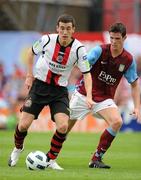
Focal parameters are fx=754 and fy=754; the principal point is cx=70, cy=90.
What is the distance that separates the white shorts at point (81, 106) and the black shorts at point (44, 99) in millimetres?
965

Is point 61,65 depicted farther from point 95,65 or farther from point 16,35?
point 16,35

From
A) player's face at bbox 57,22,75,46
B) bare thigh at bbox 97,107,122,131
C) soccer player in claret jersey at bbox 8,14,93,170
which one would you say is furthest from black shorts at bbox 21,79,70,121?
bare thigh at bbox 97,107,122,131

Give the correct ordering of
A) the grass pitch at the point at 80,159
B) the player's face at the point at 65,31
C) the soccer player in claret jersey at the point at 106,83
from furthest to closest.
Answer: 1. the soccer player in claret jersey at the point at 106,83
2. the player's face at the point at 65,31
3. the grass pitch at the point at 80,159

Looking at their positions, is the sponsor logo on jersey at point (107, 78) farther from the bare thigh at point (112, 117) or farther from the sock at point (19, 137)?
the sock at point (19, 137)

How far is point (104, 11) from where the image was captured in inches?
1185

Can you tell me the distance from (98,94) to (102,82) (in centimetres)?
21

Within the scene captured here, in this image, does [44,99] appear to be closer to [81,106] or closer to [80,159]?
[81,106]

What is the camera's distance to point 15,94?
25766 mm

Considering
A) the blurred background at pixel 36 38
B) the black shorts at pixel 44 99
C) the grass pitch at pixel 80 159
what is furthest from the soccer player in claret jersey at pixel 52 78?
the blurred background at pixel 36 38

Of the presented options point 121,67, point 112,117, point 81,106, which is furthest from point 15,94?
point 112,117

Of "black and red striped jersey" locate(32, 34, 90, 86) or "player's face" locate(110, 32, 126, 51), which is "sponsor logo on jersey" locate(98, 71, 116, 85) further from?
"black and red striped jersey" locate(32, 34, 90, 86)

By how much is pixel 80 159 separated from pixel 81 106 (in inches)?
58.5

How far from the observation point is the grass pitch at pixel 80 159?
1071cm

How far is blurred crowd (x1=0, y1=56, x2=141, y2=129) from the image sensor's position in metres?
24.9
